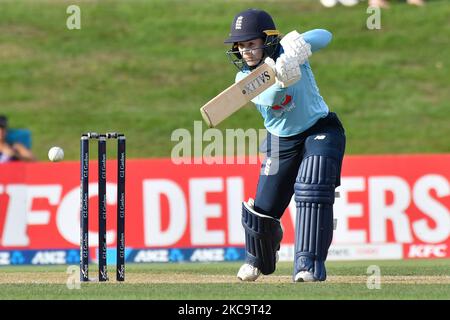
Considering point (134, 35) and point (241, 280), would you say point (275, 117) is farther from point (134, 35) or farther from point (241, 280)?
point (134, 35)

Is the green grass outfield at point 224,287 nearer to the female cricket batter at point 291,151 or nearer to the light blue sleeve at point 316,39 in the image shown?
the female cricket batter at point 291,151

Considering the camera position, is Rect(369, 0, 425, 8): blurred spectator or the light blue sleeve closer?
the light blue sleeve

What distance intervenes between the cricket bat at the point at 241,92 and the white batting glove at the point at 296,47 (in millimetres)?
190

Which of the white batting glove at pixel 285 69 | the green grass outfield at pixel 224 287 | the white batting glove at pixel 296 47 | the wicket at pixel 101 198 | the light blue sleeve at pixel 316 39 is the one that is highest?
the light blue sleeve at pixel 316 39

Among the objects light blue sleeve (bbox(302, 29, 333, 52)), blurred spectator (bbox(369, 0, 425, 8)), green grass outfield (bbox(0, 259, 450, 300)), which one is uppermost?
blurred spectator (bbox(369, 0, 425, 8))

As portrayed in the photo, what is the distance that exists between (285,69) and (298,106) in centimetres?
48

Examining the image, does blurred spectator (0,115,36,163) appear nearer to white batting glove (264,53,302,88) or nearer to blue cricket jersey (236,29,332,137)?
blue cricket jersey (236,29,332,137)

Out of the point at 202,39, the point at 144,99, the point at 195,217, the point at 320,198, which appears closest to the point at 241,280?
the point at 320,198

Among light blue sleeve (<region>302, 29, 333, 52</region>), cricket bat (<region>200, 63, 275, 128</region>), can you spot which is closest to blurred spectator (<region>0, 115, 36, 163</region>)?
light blue sleeve (<region>302, 29, 333, 52</region>)

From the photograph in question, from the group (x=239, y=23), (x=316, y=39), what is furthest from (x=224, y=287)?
(x=316, y=39)

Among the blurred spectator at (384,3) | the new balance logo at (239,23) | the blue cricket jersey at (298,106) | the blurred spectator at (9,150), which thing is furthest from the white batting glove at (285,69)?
the blurred spectator at (384,3)

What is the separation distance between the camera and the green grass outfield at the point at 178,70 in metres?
18.7

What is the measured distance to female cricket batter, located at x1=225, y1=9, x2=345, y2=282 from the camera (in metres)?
7.79

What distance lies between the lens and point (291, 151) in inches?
322
